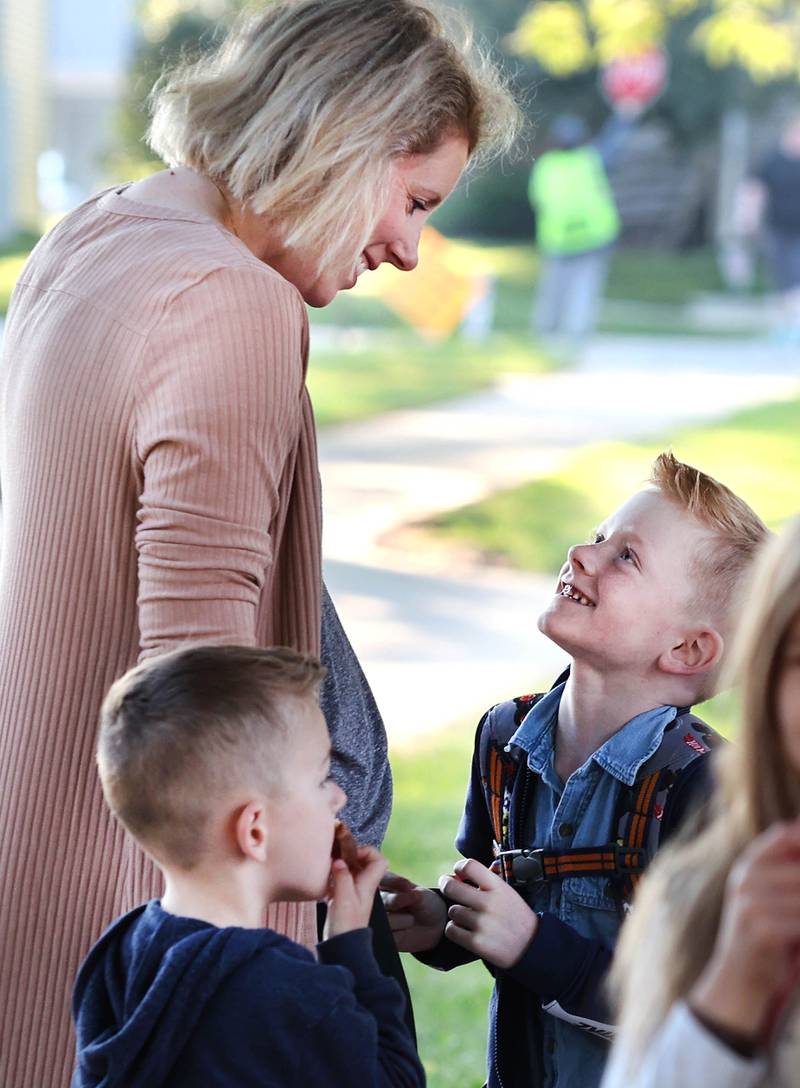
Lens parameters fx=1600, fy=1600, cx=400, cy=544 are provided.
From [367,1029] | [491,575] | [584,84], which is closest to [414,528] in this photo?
[491,575]

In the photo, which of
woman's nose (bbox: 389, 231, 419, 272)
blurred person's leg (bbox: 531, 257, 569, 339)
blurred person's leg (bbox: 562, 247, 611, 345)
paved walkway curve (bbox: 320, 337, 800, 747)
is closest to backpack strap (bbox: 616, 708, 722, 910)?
woman's nose (bbox: 389, 231, 419, 272)

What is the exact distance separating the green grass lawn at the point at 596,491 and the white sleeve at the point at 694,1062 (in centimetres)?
602

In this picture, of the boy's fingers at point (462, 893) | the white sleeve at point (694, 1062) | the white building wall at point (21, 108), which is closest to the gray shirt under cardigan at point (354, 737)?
the boy's fingers at point (462, 893)

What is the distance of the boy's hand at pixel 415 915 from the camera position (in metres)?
2.23

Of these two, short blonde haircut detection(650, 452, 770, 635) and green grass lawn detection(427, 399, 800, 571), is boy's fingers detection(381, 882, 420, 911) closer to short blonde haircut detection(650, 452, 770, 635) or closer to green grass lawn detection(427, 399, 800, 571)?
short blonde haircut detection(650, 452, 770, 635)

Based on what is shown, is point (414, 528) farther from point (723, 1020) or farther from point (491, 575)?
point (723, 1020)

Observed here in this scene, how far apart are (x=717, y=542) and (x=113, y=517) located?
0.92m

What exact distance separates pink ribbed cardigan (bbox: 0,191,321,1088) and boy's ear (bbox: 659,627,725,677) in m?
0.58

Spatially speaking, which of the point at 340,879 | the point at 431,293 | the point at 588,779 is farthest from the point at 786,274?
the point at 340,879

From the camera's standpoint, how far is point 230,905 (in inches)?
70.4

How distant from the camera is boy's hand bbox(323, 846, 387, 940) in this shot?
1837mm

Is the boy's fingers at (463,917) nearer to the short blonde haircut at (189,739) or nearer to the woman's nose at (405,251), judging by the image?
the short blonde haircut at (189,739)

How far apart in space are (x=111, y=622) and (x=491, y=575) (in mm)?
6161

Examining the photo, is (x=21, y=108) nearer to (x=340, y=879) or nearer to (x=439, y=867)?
(x=439, y=867)
